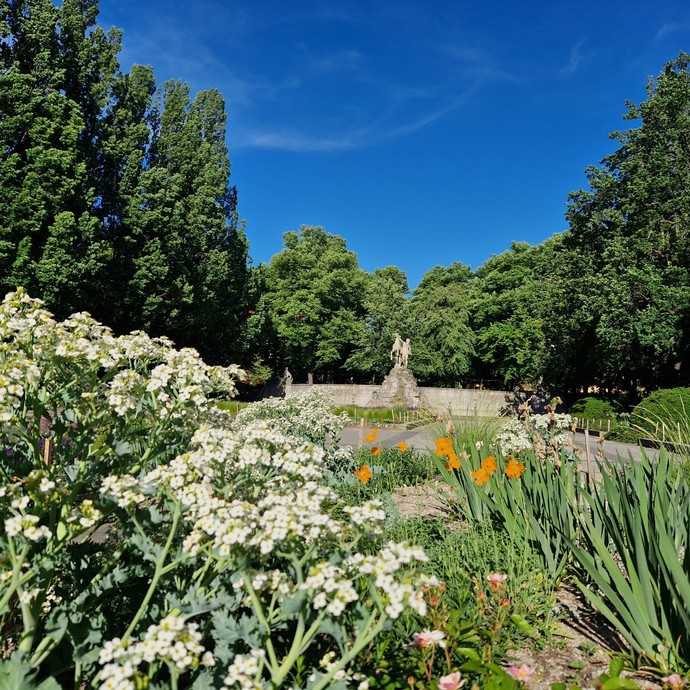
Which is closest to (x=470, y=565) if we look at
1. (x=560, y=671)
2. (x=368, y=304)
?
(x=560, y=671)

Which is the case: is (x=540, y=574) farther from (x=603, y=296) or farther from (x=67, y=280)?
(x=603, y=296)

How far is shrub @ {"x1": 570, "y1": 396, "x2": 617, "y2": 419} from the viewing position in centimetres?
2047

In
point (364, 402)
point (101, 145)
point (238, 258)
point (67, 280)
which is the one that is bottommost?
point (364, 402)

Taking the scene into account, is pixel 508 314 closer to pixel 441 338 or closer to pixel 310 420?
pixel 441 338

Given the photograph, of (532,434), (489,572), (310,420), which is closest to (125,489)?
(489,572)

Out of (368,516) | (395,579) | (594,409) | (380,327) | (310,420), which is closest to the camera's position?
(395,579)

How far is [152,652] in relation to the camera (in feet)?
4.99

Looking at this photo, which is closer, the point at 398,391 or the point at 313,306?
the point at 398,391

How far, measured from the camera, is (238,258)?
27.5m

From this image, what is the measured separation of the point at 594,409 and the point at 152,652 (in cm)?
2197

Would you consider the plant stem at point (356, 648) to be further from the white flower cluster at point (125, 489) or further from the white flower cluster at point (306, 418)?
the white flower cluster at point (306, 418)

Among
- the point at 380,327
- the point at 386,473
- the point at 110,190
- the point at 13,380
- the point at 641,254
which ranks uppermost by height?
the point at 110,190

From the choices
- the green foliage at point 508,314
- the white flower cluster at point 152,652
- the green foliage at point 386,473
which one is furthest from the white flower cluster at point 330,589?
the green foliage at point 508,314

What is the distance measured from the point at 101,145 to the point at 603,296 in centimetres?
1920
